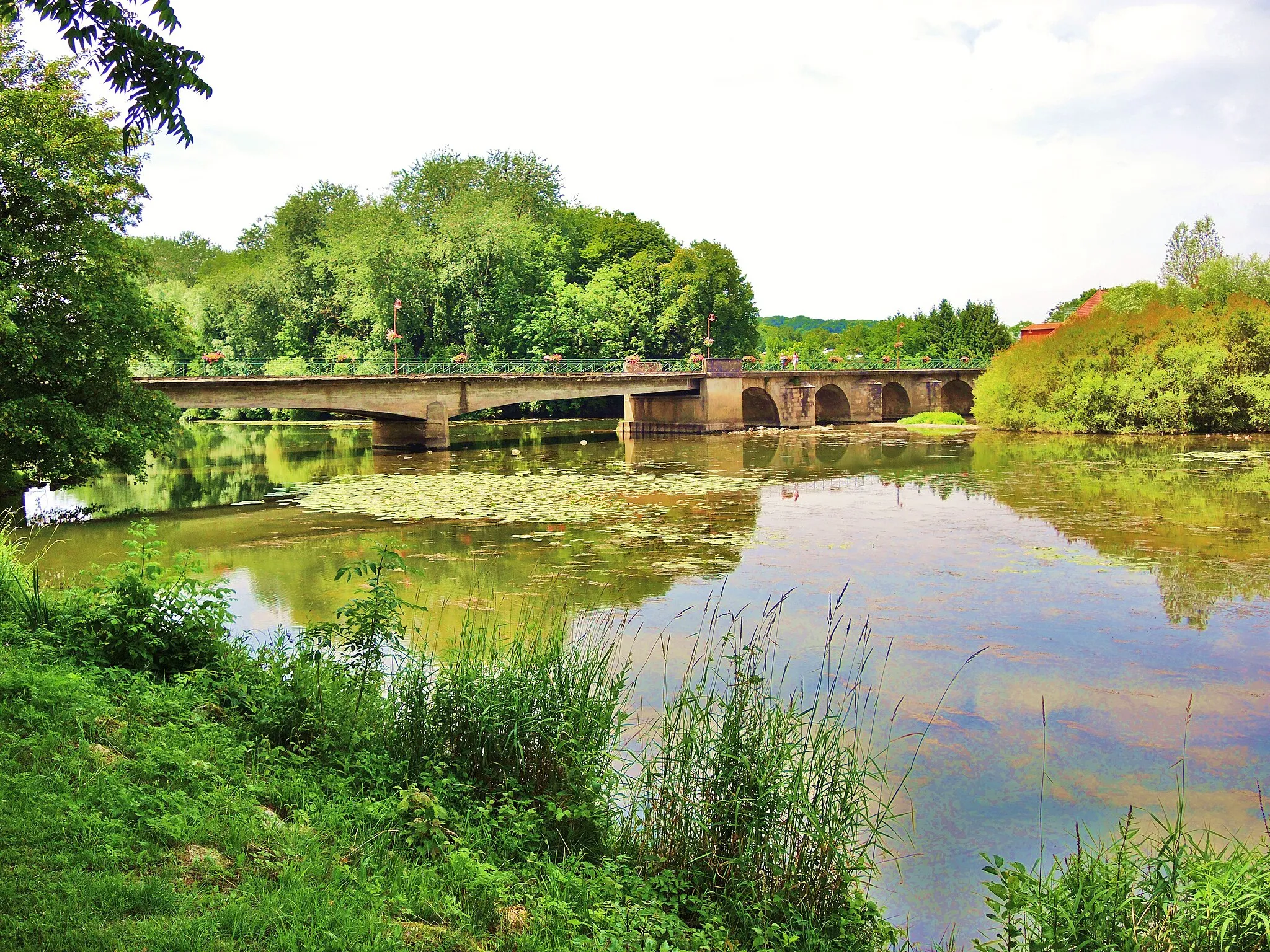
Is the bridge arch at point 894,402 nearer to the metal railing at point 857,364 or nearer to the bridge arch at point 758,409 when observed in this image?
the metal railing at point 857,364

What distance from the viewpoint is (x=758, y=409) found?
5612cm

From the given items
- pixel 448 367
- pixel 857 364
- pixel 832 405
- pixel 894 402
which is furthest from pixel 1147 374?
pixel 448 367

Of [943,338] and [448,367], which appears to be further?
[943,338]

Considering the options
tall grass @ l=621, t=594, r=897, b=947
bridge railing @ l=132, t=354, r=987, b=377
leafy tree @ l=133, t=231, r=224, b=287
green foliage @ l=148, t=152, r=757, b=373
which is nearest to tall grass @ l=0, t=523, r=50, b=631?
tall grass @ l=621, t=594, r=897, b=947

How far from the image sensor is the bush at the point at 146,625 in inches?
278

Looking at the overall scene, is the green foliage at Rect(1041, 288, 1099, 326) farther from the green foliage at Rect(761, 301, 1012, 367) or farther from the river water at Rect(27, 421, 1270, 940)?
the river water at Rect(27, 421, 1270, 940)

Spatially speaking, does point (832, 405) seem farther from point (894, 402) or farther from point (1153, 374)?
point (1153, 374)

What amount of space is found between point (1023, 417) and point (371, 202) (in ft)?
133

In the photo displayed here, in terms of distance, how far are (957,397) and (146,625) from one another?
6529 cm

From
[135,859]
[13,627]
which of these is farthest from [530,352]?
[135,859]

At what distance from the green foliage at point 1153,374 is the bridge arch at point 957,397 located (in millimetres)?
20380

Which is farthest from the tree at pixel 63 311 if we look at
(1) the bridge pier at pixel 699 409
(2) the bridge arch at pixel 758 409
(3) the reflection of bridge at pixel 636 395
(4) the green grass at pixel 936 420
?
(4) the green grass at pixel 936 420

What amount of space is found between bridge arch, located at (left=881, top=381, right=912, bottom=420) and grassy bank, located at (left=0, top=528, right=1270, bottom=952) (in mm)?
56412

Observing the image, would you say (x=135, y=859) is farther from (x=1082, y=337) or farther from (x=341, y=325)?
(x=341, y=325)
